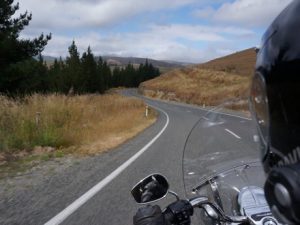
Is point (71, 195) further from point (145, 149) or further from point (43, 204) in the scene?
point (145, 149)

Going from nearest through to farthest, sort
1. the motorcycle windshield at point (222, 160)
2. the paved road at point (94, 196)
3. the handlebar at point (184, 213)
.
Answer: the handlebar at point (184, 213)
the motorcycle windshield at point (222, 160)
the paved road at point (94, 196)

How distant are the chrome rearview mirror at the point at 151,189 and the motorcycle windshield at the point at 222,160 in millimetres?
489

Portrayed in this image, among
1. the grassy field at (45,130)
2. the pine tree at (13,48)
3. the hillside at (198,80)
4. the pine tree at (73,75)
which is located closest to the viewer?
the grassy field at (45,130)

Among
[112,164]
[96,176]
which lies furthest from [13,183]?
[112,164]

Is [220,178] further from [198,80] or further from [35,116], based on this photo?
[198,80]

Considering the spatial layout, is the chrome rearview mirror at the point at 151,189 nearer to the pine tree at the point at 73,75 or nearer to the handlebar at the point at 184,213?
the handlebar at the point at 184,213

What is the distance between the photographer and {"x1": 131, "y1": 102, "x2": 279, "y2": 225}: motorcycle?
219cm

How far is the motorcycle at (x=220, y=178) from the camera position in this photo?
2.19m

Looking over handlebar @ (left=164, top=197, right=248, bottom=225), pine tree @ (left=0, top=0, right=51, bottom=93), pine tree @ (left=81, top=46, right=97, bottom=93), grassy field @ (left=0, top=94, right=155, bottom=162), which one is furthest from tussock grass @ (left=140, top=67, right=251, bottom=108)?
handlebar @ (left=164, top=197, right=248, bottom=225)

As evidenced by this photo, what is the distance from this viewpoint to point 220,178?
2.71 m

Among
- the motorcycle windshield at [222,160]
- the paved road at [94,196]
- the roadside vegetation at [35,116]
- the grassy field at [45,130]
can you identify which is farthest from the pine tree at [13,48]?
the motorcycle windshield at [222,160]

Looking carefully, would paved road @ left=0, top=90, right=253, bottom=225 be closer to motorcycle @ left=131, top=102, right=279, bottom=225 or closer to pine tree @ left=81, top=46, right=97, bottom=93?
motorcycle @ left=131, top=102, right=279, bottom=225

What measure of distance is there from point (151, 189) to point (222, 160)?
2.32 feet

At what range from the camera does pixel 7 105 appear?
45.5 feet
